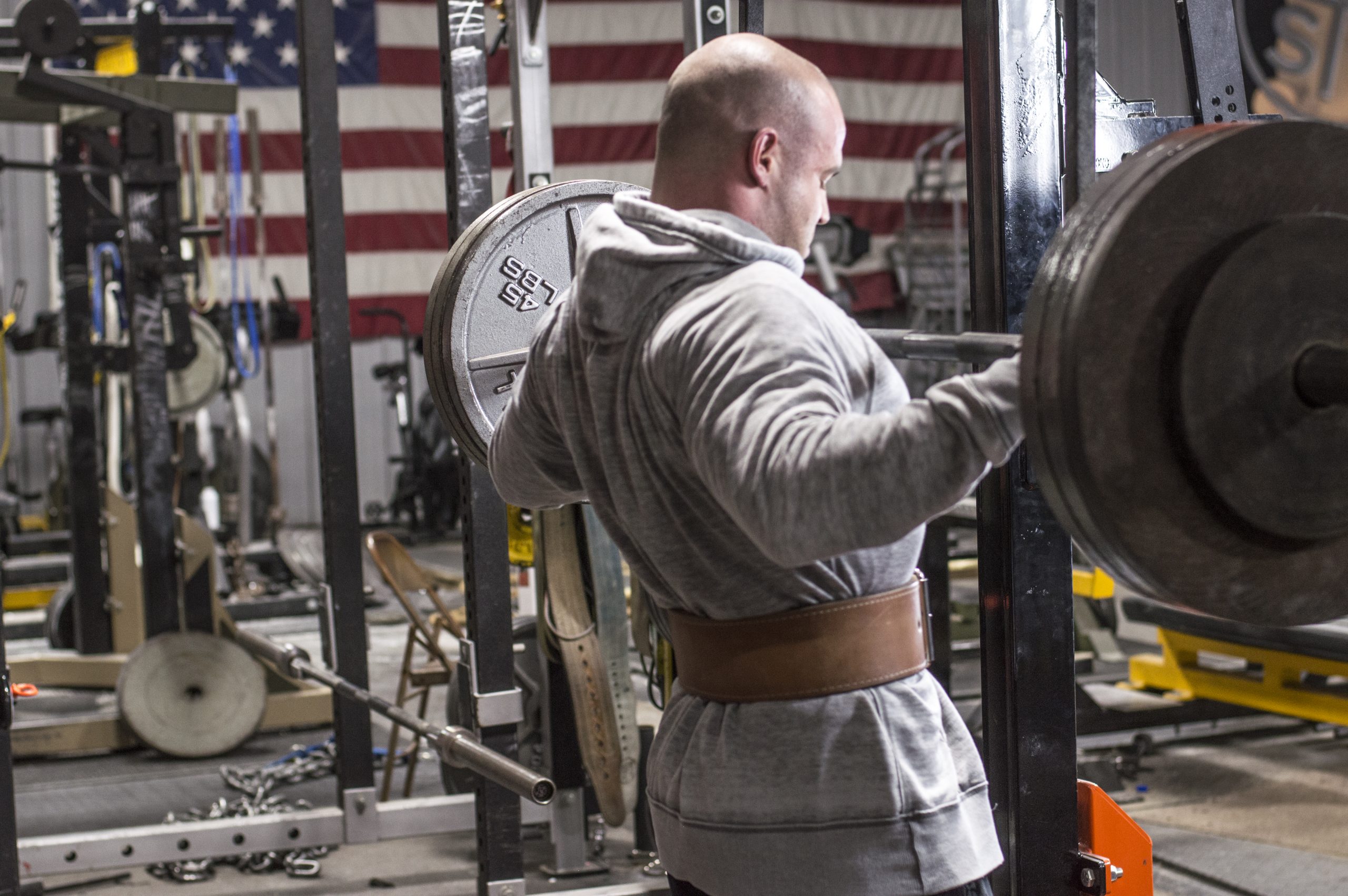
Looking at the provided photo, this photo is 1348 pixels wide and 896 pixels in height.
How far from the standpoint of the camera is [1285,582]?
1103 millimetres

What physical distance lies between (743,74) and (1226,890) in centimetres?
260

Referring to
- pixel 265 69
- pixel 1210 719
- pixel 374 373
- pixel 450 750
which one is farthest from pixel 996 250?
pixel 265 69

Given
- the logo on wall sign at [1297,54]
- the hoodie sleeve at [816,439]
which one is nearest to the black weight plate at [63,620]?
the hoodie sleeve at [816,439]

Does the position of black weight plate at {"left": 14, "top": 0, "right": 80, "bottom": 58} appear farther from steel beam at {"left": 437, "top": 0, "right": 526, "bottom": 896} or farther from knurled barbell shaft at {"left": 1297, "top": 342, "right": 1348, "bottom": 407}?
knurled barbell shaft at {"left": 1297, "top": 342, "right": 1348, "bottom": 407}

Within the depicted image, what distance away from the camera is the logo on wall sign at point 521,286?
204 cm

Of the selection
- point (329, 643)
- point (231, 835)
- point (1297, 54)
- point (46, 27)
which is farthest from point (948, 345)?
point (1297, 54)

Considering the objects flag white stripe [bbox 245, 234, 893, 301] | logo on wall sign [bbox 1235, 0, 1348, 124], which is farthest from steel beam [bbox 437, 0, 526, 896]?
flag white stripe [bbox 245, 234, 893, 301]

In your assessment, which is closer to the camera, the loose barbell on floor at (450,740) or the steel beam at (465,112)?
the loose barbell on floor at (450,740)

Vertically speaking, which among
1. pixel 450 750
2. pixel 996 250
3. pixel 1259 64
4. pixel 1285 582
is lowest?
pixel 450 750

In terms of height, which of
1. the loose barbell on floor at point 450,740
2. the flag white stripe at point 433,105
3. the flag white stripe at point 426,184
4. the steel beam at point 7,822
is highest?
the flag white stripe at point 433,105

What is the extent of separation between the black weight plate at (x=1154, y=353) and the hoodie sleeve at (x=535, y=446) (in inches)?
20.9

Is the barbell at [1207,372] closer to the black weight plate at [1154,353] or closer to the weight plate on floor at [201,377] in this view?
the black weight plate at [1154,353]

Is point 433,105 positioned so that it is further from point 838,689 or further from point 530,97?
point 838,689

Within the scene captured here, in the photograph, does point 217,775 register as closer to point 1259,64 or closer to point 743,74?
point 743,74
